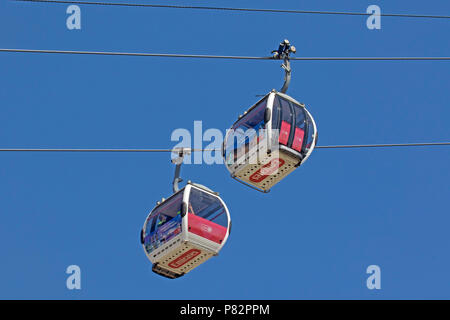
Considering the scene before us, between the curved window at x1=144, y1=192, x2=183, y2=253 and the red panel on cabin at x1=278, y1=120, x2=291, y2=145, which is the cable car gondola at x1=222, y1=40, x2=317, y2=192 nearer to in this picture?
the red panel on cabin at x1=278, y1=120, x2=291, y2=145

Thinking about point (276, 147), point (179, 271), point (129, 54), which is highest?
point (129, 54)

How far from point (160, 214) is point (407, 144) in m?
5.30

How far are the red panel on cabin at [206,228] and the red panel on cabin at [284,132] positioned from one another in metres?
2.21

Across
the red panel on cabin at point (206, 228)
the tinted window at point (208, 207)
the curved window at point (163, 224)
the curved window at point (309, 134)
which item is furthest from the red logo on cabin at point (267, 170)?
the curved window at point (163, 224)

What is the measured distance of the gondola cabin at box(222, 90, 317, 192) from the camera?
26.1m

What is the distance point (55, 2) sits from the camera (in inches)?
1104

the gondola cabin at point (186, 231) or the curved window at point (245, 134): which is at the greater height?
the curved window at point (245, 134)

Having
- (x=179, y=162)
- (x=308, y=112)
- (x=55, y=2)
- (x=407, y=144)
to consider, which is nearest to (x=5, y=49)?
(x=55, y=2)

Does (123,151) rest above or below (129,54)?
below

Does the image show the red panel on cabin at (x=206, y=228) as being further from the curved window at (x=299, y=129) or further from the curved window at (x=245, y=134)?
the curved window at (x=299, y=129)

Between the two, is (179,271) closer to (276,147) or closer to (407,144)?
(276,147)

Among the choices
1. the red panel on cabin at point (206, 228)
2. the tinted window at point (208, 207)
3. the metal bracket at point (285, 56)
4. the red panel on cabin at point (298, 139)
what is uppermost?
the metal bracket at point (285, 56)

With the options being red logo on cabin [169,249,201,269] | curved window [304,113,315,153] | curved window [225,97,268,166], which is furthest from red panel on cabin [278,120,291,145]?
red logo on cabin [169,249,201,269]

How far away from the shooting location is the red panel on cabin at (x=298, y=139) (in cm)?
2631
